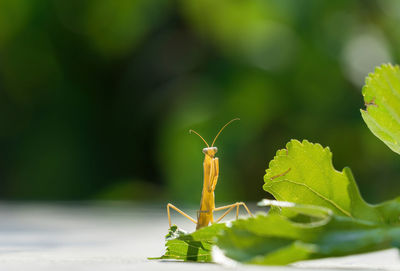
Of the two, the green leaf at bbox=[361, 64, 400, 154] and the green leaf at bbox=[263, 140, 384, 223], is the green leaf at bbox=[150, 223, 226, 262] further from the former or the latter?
the green leaf at bbox=[361, 64, 400, 154]

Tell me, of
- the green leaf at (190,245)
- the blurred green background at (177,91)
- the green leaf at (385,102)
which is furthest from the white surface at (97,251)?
the blurred green background at (177,91)

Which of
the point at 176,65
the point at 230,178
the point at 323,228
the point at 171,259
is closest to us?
the point at 323,228

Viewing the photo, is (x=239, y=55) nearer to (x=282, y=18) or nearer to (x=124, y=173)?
(x=282, y=18)

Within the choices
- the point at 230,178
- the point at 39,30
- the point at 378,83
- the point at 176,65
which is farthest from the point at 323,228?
the point at 39,30

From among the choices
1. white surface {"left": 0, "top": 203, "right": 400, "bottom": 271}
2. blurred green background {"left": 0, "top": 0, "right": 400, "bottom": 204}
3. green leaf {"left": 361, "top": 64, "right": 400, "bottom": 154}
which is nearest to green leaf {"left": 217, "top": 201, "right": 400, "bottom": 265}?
white surface {"left": 0, "top": 203, "right": 400, "bottom": 271}

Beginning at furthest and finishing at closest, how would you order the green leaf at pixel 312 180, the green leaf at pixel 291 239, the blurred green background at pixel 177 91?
1. the blurred green background at pixel 177 91
2. the green leaf at pixel 312 180
3. the green leaf at pixel 291 239

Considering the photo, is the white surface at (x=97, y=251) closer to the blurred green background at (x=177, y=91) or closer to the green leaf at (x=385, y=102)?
the green leaf at (x=385, y=102)
